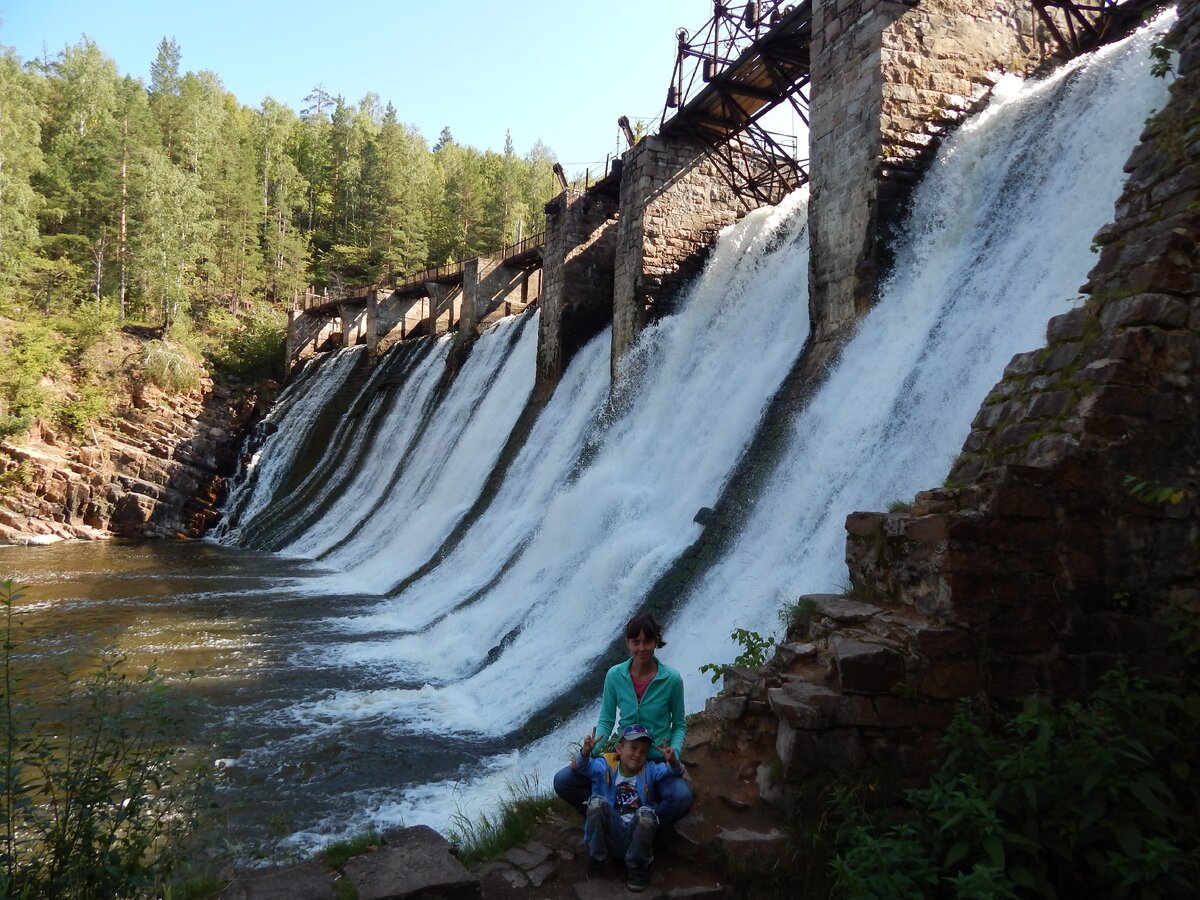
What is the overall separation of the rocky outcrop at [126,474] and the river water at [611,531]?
231 inches

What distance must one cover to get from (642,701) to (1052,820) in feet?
5.90

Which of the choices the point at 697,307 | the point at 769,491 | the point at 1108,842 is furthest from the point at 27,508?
the point at 1108,842

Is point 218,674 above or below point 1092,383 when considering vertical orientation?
below

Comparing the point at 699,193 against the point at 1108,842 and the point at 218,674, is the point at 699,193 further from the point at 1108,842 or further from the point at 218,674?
the point at 1108,842

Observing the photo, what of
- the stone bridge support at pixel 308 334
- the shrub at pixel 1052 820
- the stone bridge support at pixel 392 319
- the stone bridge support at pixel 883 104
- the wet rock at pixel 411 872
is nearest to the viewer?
the shrub at pixel 1052 820

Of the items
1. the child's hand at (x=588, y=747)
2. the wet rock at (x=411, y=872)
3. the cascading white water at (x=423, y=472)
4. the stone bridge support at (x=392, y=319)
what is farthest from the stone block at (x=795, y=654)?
the stone bridge support at (x=392, y=319)

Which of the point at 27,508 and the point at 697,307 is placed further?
the point at 27,508

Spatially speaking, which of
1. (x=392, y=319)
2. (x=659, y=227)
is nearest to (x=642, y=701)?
(x=659, y=227)

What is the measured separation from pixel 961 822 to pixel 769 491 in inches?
198

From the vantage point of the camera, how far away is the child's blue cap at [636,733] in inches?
144

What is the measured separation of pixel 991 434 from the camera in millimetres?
4348

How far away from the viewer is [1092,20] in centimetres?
927

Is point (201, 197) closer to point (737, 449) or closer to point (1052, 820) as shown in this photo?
point (737, 449)

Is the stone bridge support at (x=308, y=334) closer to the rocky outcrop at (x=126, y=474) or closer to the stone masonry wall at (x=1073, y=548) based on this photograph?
the rocky outcrop at (x=126, y=474)
